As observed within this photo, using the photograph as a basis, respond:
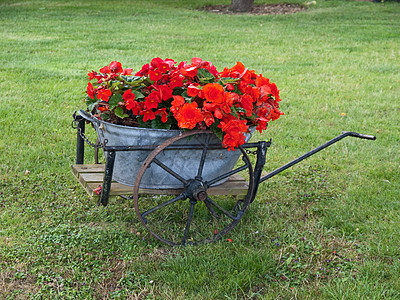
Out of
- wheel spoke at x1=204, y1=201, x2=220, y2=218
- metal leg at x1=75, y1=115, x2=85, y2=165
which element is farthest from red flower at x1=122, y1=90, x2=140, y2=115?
wheel spoke at x1=204, y1=201, x2=220, y2=218

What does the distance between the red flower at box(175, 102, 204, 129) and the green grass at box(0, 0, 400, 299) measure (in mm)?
789

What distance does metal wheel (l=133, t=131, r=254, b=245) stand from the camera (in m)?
2.80

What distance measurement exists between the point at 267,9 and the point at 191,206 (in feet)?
48.8

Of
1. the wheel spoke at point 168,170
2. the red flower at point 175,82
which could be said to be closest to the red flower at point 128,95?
the red flower at point 175,82

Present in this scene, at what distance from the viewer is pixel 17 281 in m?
2.68

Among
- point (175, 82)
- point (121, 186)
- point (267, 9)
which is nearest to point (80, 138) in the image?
point (121, 186)

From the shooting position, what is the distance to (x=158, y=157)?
283 cm

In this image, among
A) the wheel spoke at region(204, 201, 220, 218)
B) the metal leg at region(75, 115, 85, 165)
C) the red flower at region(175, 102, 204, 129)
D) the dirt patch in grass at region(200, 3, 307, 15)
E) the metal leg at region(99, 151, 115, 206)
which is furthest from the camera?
the dirt patch in grass at region(200, 3, 307, 15)

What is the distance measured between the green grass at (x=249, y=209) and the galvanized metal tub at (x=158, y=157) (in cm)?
42

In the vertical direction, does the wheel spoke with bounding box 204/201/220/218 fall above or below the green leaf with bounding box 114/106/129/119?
below

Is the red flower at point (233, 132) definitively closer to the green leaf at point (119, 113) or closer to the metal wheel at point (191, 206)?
the metal wheel at point (191, 206)

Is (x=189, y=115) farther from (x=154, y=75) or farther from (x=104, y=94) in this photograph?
(x=104, y=94)

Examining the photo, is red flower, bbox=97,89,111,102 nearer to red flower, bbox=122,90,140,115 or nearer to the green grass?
red flower, bbox=122,90,140,115

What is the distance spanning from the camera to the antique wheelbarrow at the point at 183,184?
9.04 ft
